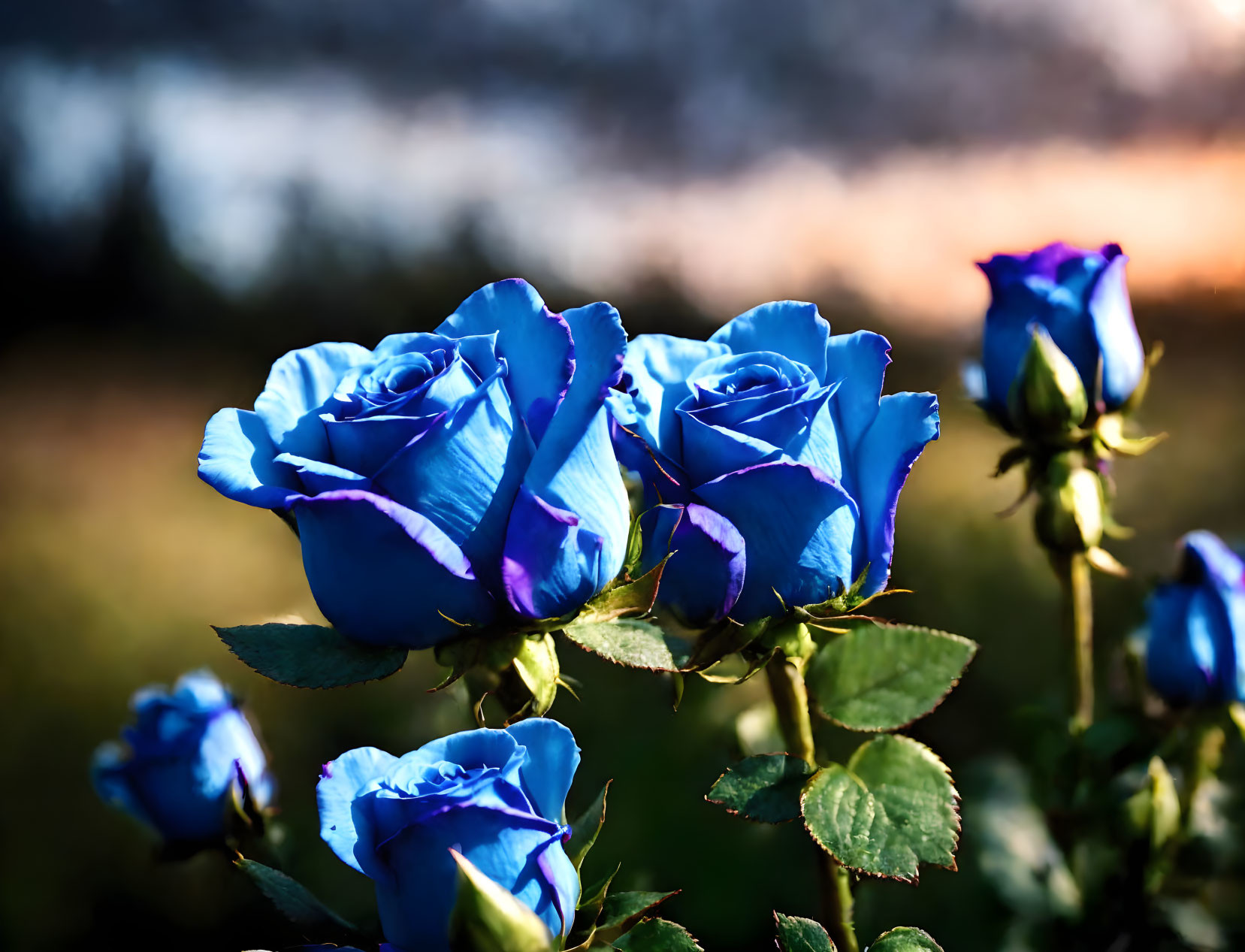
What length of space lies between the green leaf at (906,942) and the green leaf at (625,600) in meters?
0.13

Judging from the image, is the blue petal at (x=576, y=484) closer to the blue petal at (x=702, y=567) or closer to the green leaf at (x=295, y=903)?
the blue petal at (x=702, y=567)

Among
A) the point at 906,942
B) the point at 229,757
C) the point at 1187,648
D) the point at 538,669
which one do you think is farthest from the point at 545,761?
the point at 1187,648

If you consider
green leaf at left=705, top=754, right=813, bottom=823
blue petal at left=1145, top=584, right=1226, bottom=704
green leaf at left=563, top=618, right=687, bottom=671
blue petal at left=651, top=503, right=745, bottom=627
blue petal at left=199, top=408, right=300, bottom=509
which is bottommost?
blue petal at left=1145, top=584, right=1226, bottom=704

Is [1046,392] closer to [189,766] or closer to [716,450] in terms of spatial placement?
[716,450]

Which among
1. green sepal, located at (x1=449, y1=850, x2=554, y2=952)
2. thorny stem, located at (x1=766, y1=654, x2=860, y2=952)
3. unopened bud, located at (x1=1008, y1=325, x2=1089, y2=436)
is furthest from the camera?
unopened bud, located at (x1=1008, y1=325, x2=1089, y2=436)

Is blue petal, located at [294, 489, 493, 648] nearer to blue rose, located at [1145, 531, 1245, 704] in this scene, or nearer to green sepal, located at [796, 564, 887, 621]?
green sepal, located at [796, 564, 887, 621]

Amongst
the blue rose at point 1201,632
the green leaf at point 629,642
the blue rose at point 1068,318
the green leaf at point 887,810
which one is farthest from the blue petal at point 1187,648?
the green leaf at point 629,642

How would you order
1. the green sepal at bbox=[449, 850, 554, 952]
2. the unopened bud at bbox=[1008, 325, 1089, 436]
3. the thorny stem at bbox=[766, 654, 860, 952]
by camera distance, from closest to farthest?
the green sepal at bbox=[449, 850, 554, 952] → the thorny stem at bbox=[766, 654, 860, 952] → the unopened bud at bbox=[1008, 325, 1089, 436]

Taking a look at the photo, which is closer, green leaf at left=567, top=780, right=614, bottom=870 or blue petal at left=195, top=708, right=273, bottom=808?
green leaf at left=567, top=780, right=614, bottom=870

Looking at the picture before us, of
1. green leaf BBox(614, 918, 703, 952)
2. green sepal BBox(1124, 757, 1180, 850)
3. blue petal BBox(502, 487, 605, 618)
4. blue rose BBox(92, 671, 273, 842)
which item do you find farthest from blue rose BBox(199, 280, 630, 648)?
green sepal BBox(1124, 757, 1180, 850)

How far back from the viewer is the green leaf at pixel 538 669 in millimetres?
320

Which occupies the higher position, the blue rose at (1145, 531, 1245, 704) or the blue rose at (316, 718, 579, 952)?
the blue rose at (316, 718, 579, 952)

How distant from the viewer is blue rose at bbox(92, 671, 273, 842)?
0.52 m

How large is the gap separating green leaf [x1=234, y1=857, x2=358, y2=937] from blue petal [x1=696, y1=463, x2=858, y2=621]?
6.5 inches
